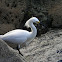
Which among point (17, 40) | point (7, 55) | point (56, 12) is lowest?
point (7, 55)

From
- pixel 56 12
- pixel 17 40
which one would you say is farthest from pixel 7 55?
pixel 56 12

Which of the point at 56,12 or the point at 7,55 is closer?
the point at 7,55

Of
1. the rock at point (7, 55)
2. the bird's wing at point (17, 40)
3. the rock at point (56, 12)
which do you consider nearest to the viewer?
the rock at point (7, 55)

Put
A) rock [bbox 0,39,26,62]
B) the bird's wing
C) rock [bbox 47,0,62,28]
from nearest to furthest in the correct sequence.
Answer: rock [bbox 0,39,26,62], the bird's wing, rock [bbox 47,0,62,28]

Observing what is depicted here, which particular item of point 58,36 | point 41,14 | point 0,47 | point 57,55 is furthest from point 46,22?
point 0,47

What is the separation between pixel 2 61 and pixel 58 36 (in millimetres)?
3597

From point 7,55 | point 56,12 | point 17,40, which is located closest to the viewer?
point 7,55

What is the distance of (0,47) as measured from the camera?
2084 millimetres

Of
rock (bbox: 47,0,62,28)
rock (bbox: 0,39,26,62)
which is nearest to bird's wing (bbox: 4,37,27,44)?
rock (bbox: 0,39,26,62)

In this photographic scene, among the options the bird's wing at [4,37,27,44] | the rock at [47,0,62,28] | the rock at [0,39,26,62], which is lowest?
the rock at [0,39,26,62]

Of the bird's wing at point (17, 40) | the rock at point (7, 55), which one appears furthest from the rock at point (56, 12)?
the rock at point (7, 55)

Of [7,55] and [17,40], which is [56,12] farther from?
[7,55]

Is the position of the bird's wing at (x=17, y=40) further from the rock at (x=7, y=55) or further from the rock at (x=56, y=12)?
the rock at (x=56, y=12)

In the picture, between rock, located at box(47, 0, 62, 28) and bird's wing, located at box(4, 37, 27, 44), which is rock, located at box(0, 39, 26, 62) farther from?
rock, located at box(47, 0, 62, 28)
